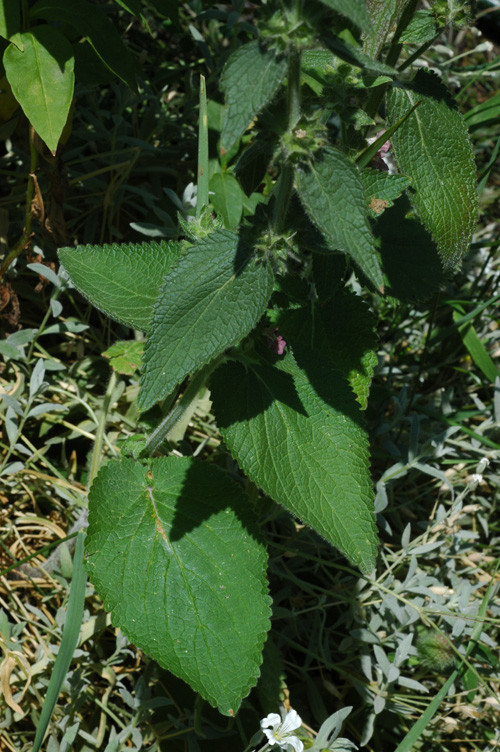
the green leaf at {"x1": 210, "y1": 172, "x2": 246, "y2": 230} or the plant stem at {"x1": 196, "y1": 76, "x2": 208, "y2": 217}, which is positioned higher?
the plant stem at {"x1": 196, "y1": 76, "x2": 208, "y2": 217}

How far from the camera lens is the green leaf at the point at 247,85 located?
0.97 metres

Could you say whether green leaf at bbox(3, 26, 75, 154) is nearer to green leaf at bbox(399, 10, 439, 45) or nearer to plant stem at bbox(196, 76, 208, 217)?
plant stem at bbox(196, 76, 208, 217)

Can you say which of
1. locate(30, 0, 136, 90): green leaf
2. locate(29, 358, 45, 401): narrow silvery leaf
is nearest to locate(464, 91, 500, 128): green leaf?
locate(30, 0, 136, 90): green leaf

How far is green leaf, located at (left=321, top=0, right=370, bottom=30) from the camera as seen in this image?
0.88 metres

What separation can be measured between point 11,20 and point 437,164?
99 centimetres

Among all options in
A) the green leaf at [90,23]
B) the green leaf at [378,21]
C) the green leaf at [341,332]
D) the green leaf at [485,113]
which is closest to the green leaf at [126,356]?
the green leaf at [341,332]

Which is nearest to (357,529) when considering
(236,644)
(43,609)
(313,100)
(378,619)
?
(236,644)

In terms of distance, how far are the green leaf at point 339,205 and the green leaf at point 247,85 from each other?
0.15 meters

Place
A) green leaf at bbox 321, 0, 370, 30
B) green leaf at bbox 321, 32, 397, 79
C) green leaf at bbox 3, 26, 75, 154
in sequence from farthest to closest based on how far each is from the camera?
green leaf at bbox 3, 26, 75, 154, green leaf at bbox 321, 32, 397, 79, green leaf at bbox 321, 0, 370, 30

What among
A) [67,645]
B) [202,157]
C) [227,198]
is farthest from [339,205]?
[227,198]

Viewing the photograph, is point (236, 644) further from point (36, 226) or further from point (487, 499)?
point (36, 226)

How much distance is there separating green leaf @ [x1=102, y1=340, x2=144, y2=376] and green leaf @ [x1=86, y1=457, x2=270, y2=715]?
1.03 ft

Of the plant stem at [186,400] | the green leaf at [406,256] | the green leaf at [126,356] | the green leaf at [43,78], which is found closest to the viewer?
the plant stem at [186,400]

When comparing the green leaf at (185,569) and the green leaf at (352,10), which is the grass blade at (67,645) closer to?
the green leaf at (185,569)
